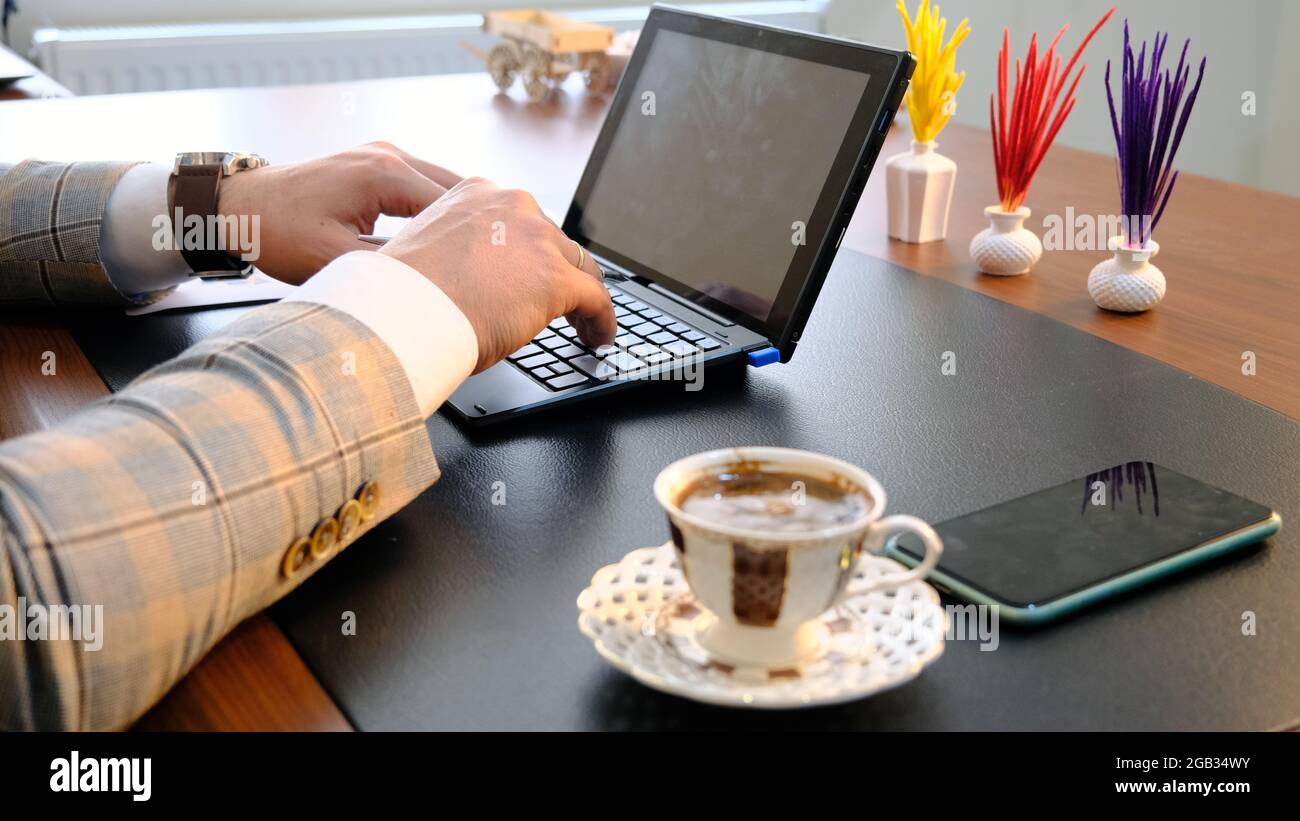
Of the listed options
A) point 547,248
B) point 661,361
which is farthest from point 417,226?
point 661,361

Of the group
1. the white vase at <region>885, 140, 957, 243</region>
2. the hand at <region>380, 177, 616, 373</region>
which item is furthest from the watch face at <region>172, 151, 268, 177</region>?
the white vase at <region>885, 140, 957, 243</region>

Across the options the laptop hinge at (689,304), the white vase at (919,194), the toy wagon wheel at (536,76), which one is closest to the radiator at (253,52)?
the toy wagon wheel at (536,76)

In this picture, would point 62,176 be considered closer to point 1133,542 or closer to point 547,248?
point 547,248

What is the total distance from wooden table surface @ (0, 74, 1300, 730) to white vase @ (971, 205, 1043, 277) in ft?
0.04

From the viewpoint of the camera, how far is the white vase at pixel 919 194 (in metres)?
1.19

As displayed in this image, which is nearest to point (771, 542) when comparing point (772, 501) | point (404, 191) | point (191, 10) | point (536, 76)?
point (772, 501)

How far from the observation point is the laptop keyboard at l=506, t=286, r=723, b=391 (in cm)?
80

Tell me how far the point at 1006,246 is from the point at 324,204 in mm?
592

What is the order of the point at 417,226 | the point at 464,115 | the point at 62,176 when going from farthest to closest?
the point at 464,115 < the point at 62,176 < the point at 417,226

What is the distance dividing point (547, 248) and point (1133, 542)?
1.31 ft

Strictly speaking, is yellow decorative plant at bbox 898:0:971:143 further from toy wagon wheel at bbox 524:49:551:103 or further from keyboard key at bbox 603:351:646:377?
toy wagon wheel at bbox 524:49:551:103

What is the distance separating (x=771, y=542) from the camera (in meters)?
0.45
